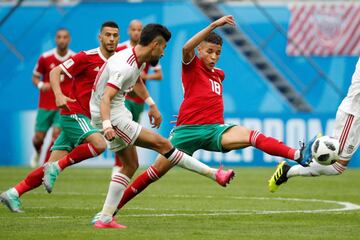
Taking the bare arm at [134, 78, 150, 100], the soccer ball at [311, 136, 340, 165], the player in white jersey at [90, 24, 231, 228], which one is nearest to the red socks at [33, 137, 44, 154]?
the bare arm at [134, 78, 150, 100]

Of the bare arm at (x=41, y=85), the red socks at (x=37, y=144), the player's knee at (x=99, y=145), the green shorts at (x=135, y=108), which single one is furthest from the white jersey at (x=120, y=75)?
the red socks at (x=37, y=144)

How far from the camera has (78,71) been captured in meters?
12.6

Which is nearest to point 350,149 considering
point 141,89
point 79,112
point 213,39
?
point 213,39

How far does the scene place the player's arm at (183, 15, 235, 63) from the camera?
10453 mm

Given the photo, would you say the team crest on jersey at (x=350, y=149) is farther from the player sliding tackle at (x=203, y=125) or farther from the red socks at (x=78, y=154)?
the red socks at (x=78, y=154)

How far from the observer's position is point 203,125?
37.5 ft

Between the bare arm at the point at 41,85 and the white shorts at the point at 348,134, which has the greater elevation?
the white shorts at the point at 348,134

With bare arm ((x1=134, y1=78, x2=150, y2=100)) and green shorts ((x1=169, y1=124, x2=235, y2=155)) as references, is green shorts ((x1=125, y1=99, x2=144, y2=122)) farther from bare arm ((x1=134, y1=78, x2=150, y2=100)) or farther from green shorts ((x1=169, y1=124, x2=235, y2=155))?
green shorts ((x1=169, y1=124, x2=235, y2=155))

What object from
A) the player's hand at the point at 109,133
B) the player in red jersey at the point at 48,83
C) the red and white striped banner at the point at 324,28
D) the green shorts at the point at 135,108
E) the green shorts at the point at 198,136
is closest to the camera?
the player's hand at the point at 109,133

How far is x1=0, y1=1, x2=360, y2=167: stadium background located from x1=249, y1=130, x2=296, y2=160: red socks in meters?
11.9

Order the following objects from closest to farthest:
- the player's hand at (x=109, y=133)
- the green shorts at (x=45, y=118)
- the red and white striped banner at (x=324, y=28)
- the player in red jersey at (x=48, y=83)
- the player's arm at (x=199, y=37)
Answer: the player's hand at (x=109, y=133) < the player's arm at (x=199, y=37) < the player in red jersey at (x=48, y=83) < the green shorts at (x=45, y=118) < the red and white striped banner at (x=324, y=28)

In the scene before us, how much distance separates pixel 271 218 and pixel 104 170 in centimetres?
1023

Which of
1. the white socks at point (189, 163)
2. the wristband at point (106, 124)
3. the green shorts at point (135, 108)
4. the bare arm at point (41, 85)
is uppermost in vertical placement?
the wristband at point (106, 124)

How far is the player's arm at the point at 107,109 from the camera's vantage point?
9.55 metres
